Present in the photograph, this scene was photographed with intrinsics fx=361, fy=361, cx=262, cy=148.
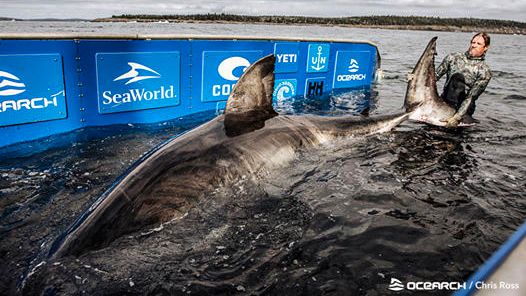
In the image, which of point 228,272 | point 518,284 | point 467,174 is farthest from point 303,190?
point 518,284

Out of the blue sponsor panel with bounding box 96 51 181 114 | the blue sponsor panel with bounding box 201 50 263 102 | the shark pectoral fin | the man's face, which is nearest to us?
the shark pectoral fin

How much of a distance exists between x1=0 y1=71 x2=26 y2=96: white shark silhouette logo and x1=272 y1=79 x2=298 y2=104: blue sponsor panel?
5.71 metres

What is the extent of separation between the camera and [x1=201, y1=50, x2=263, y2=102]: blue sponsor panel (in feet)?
26.9

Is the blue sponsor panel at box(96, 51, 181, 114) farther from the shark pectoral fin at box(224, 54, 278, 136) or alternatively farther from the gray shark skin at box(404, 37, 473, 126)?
the gray shark skin at box(404, 37, 473, 126)

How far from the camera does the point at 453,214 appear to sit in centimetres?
412

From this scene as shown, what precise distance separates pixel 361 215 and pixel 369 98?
26.1 feet

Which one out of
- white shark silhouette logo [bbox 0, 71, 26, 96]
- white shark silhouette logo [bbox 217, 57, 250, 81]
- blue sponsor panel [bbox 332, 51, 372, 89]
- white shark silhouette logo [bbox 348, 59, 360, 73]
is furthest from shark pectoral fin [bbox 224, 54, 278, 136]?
white shark silhouette logo [bbox 348, 59, 360, 73]

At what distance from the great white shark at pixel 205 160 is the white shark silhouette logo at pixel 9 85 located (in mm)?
3721

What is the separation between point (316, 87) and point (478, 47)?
4.42 meters

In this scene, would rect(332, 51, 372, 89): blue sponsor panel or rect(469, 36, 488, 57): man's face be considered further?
rect(332, 51, 372, 89): blue sponsor panel

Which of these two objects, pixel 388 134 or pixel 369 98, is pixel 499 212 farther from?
pixel 369 98

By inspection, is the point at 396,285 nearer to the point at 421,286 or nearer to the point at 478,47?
the point at 421,286

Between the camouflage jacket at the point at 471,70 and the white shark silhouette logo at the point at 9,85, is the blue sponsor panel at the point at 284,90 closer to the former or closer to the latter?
the camouflage jacket at the point at 471,70

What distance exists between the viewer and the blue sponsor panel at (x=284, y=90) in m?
9.74
